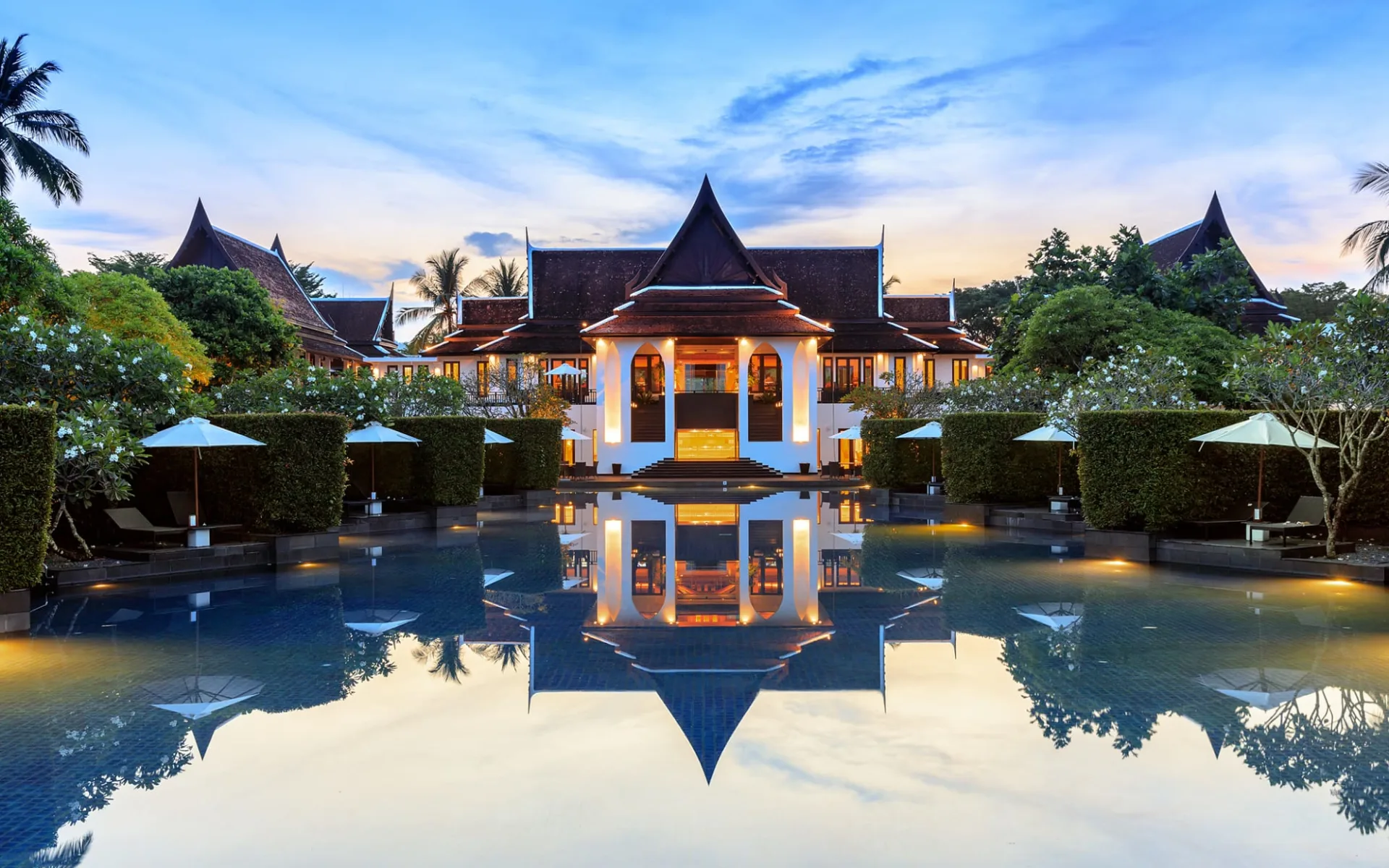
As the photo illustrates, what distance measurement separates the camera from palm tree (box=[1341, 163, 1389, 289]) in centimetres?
2734

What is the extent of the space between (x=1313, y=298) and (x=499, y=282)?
4722 centimetres

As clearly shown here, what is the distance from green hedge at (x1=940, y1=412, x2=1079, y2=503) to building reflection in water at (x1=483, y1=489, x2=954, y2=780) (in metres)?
4.24

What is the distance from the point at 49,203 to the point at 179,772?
2959 cm

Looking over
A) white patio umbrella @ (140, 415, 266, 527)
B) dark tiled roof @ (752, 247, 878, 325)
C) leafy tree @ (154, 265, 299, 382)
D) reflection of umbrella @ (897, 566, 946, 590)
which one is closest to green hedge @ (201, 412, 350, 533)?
white patio umbrella @ (140, 415, 266, 527)

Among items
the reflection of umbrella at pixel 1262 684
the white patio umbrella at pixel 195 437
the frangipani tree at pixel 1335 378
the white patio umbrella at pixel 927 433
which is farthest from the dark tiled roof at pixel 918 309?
the reflection of umbrella at pixel 1262 684

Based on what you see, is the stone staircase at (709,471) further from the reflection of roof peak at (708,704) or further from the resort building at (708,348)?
the reflection of roof peak at (708,704)

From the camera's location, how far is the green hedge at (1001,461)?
1930 cm

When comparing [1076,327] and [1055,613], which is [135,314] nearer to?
[1076,327]

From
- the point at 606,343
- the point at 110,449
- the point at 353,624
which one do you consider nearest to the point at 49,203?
the point at 606,343

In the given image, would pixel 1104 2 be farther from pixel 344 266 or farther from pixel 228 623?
pixel 344 266

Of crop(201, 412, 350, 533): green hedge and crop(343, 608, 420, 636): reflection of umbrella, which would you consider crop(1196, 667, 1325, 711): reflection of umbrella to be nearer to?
crop(343, 608, 420, 636): reflection of umbrella

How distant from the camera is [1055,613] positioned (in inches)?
372

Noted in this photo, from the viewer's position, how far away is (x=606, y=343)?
37.8 metres

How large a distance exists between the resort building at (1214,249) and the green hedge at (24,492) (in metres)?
38.6
